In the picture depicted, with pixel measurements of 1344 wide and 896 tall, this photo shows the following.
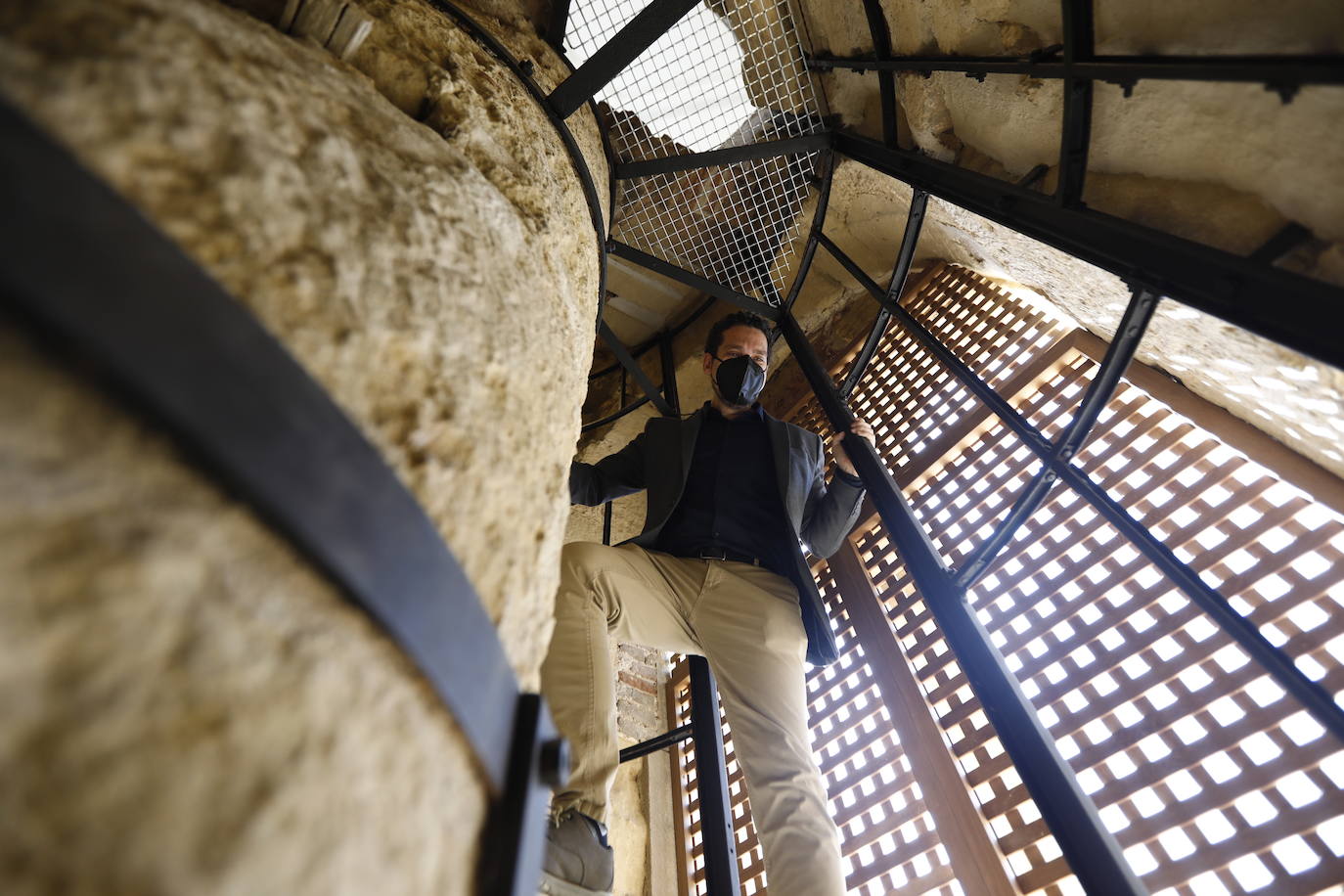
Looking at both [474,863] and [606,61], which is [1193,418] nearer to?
[606,61]

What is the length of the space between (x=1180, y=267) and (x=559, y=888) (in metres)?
1.65

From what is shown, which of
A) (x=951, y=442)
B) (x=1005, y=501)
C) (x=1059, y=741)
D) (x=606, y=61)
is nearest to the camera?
(x=606, y=61)

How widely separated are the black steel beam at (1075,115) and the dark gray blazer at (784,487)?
43.9 inches

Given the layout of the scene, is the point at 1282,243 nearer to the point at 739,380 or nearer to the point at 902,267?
the point at 902,267

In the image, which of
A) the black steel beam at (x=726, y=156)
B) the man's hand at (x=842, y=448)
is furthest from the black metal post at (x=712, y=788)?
the black steel beam at (x=726, y=156)

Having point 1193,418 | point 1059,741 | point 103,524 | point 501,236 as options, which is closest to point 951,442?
point 1193,418

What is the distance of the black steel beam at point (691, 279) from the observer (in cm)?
268

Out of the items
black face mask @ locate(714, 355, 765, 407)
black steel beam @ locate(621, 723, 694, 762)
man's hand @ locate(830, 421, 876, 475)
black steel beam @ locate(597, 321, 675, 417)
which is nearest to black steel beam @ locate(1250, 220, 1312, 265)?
man's hand @ locate(830, 421, 876, 475)

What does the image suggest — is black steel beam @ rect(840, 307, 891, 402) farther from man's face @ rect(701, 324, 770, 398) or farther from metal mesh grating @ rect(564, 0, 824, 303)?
metal mesh grating @ rect(564, 0, 824, 303)

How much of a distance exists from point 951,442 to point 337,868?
291 cm

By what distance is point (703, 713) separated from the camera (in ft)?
7.11

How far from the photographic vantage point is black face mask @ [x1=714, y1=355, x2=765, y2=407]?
→ 99.8 inches

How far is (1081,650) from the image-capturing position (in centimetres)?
202

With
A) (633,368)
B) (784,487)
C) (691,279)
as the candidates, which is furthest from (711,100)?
(784,487)
